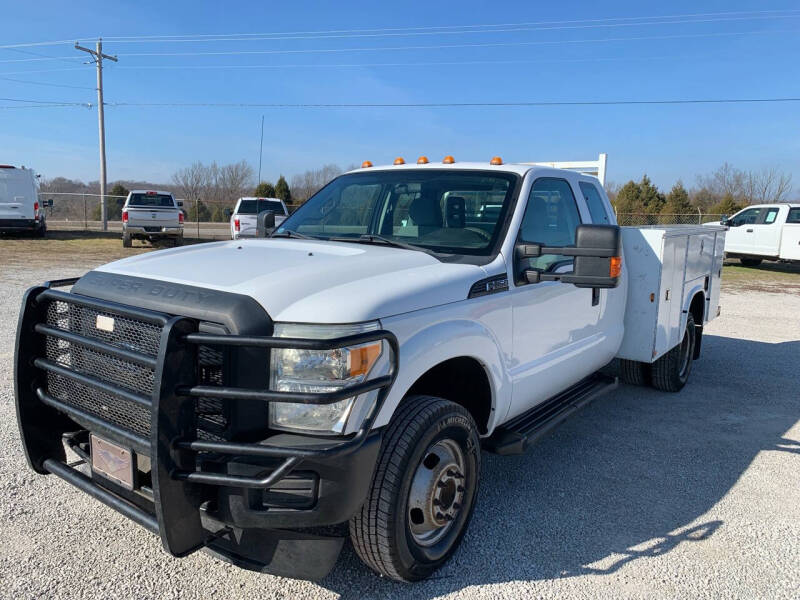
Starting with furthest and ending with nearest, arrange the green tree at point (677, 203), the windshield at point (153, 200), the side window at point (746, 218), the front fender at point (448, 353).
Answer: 1. the green tree at point (677, 203)
2. the windshield at point (153, 200)
3. the side window at point (746, 218)
4. the front fender at point (448, 353)

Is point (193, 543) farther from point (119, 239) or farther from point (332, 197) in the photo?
point (119, 239)

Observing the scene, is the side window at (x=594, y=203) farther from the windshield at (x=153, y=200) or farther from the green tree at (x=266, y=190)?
the green tree at (x=266, y=190)

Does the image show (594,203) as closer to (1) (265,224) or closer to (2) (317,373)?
(1) (265,224)

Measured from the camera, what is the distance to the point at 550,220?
158 inches

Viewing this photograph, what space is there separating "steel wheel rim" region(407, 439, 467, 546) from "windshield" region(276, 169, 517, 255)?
3.67 feet

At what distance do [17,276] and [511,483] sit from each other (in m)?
12.4

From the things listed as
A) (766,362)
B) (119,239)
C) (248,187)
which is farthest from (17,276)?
(248,187)

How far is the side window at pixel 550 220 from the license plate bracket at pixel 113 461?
2.22 meters

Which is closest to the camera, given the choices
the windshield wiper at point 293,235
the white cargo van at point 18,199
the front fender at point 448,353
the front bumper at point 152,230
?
the front fender at point 448,353

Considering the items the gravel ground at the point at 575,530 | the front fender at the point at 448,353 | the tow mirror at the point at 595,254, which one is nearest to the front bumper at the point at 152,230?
the gravel ground at the point at 575,530

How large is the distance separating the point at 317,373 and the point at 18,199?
72.9 feet

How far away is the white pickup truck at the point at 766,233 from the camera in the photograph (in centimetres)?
1817

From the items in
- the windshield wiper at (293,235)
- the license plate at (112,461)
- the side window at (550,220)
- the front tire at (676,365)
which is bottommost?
the front tire at (676,365)

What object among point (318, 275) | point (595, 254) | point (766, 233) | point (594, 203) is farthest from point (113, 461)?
point (766, 233)
